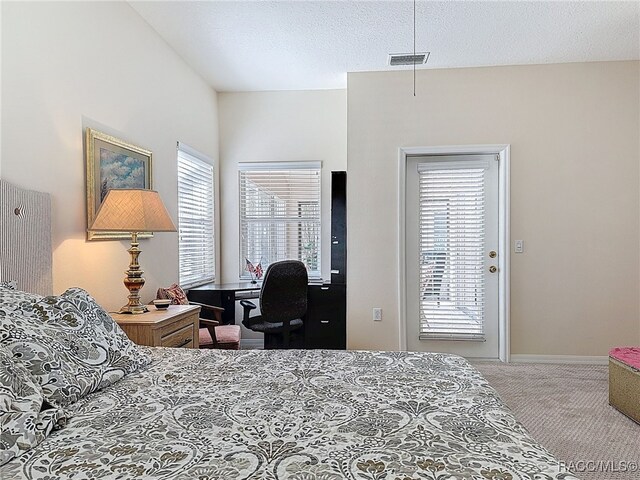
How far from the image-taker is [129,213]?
8.36 feet

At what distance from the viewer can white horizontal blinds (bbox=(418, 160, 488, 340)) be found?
431 centimetres

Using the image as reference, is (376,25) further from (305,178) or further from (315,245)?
(315,245)

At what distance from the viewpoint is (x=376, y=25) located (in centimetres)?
339

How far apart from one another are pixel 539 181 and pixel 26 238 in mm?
4063

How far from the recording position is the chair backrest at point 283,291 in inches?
148

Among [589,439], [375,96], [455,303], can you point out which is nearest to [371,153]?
[375,96]

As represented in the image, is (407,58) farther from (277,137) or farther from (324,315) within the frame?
(324,315)

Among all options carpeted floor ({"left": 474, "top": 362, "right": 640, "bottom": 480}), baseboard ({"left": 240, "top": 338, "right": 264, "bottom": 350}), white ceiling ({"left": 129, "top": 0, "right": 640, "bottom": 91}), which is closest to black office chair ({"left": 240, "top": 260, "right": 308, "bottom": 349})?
baseboard ({"left": 240, "top": 338, "right": 264, "bottom": 350})

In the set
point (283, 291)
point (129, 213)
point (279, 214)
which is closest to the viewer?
point (129, 213)

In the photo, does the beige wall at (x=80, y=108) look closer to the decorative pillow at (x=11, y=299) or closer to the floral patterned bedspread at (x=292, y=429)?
the decorative pillow at (x=11, y=299)

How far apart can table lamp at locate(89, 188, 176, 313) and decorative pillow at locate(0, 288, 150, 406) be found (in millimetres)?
872

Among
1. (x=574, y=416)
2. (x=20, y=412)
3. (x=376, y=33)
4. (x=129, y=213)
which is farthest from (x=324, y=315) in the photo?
(x=20, y=412)

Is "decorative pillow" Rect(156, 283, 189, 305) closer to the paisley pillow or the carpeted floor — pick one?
the paisley pillow

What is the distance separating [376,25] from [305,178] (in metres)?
2.02
